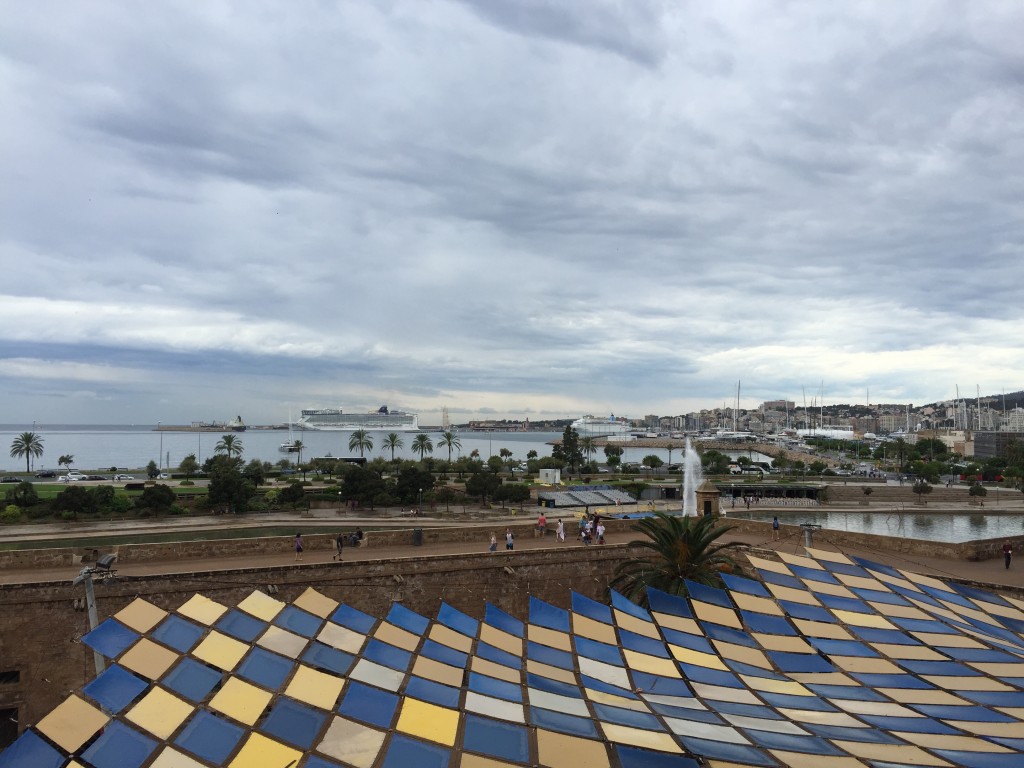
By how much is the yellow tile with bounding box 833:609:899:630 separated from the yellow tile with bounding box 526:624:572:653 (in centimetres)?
473

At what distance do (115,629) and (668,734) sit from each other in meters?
6.33

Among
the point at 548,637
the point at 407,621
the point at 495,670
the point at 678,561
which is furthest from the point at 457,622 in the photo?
the point at 678,561

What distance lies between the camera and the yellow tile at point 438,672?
773 cm

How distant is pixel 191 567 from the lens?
52.6 feet

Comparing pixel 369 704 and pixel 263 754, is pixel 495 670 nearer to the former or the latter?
pixel 369 704

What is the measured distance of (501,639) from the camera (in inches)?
377

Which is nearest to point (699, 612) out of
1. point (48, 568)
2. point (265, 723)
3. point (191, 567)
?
point (265, 723)

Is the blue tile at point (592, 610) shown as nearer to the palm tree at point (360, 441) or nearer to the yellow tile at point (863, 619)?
the yellow tile at point (863, 619)

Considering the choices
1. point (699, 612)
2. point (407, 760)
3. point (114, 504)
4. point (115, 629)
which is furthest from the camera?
point (114, 504)

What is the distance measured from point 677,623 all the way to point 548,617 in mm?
2140

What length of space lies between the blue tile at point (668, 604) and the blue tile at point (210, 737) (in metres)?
7.25

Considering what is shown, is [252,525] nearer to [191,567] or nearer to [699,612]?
[191,567]

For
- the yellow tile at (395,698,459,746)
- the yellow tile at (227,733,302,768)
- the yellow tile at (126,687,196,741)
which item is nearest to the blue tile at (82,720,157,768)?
the yellow tile at (126,687,196,741)

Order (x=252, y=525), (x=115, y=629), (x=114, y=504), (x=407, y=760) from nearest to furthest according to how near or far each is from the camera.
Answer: (x=407, y=760)
(x=115, y=629)
(x=252, y=525)
(x=114, y=504)
